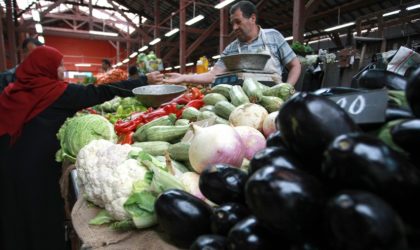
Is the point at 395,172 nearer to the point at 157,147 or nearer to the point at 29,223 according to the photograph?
the point at 157,147

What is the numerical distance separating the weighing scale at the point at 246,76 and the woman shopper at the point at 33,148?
1.29 m

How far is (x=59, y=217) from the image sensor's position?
295 centimetres

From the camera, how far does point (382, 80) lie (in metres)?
0.89

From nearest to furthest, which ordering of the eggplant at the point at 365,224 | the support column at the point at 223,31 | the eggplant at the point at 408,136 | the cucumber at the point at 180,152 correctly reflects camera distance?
the eggplant at the point at 365,224
the eggplant at the point at 408,136
the cucumber at the point at 180,152
the support column at the point at 223,31

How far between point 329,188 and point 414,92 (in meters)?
0.26

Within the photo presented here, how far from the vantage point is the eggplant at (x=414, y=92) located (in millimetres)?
589

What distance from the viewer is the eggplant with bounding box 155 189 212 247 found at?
808mm

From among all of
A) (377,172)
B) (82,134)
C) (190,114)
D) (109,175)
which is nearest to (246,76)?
(190,114)

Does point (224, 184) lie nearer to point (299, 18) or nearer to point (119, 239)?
point (119, 239)

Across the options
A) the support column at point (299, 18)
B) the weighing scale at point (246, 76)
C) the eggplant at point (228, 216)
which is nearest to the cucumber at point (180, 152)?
the eggplant at point (228, 216)

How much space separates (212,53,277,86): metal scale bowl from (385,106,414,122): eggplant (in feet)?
6.66

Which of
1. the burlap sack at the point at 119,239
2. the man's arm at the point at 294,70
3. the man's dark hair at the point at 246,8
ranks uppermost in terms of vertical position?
the man's dark hair at the point at 246,8

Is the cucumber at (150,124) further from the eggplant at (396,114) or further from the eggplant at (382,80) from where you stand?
the eggplant at (396,114)

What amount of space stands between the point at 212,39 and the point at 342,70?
60.2 ft
